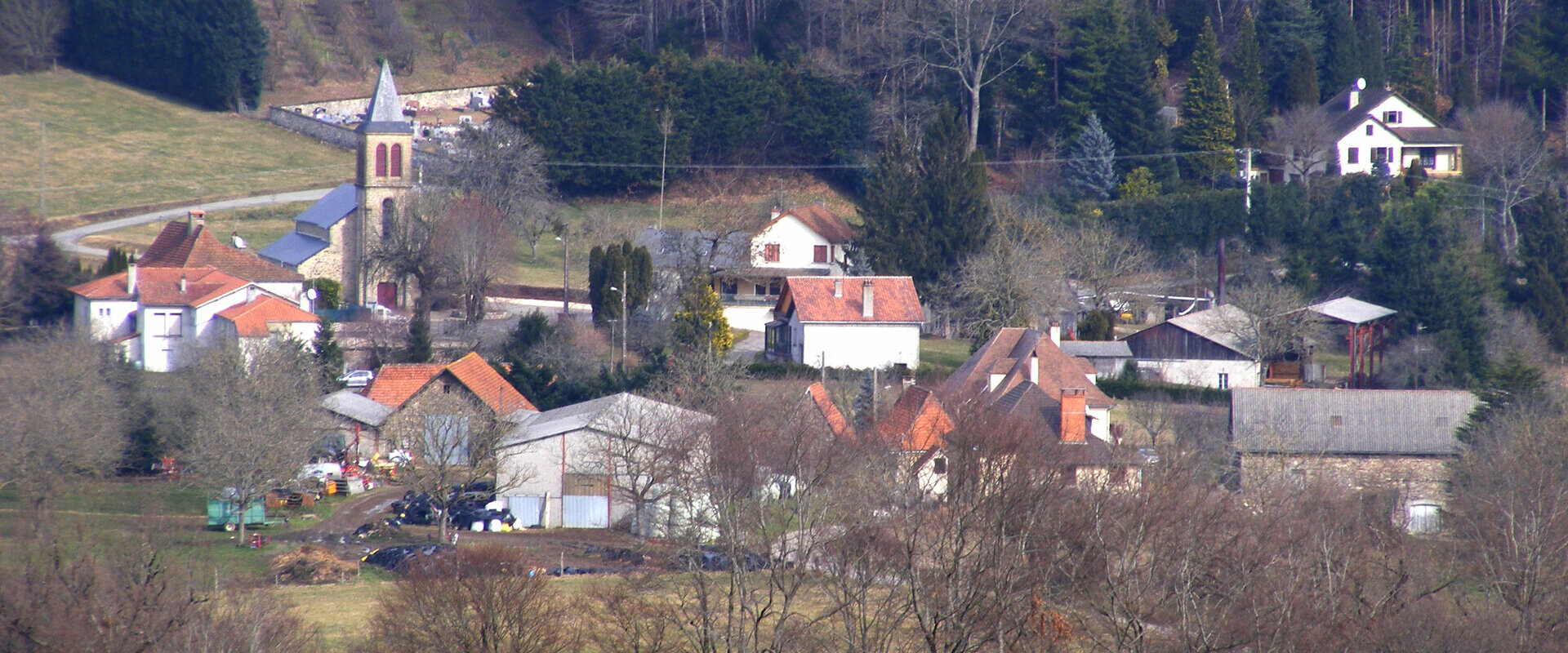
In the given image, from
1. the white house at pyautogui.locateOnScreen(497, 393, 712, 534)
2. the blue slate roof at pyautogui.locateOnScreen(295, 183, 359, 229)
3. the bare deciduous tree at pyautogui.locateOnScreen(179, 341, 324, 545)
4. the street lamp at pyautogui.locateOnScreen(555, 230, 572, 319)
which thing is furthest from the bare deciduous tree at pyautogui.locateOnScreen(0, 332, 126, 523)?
the blue slate roof at pyautogui.locateOnScreen(295, 183, 359, 229)

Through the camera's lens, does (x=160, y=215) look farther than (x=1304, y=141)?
Yes

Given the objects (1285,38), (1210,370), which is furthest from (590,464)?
(1285,38)

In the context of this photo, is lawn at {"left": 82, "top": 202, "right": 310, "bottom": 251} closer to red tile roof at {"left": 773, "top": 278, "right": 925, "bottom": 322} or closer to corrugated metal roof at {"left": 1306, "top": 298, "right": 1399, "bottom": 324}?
red tile roof at {"left": 773, "top": 278, "right": 925, "bottom": 322}

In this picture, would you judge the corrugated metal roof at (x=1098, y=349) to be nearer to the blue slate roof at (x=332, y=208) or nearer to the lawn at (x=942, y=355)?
the lawn at (x=942, y=355)

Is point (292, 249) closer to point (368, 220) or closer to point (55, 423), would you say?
point (368, 220)

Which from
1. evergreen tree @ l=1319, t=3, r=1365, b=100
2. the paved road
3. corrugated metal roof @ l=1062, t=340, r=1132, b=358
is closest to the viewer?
corrugated metal roof @ l=1062, t=340, r=1132, b=358

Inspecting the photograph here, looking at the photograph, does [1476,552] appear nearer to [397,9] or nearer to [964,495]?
[964,495]

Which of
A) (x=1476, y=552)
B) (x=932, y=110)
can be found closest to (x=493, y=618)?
(x=1476, y=552)
